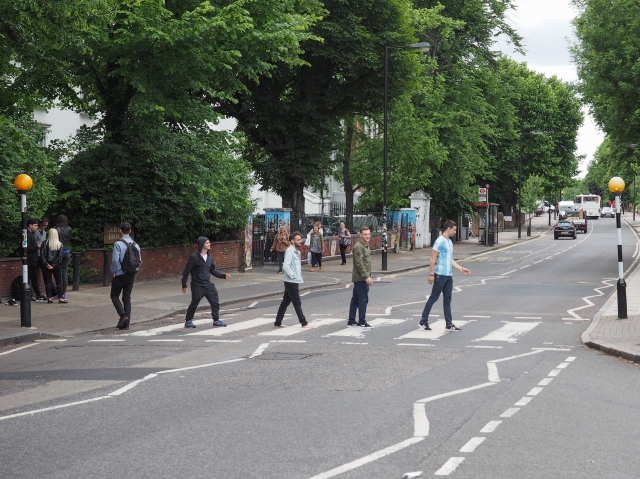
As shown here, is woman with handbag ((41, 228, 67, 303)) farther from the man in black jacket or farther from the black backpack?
the black backpack

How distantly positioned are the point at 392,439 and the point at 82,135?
20275 mm

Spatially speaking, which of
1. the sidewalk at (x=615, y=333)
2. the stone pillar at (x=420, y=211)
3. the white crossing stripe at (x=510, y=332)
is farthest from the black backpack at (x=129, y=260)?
the stone pillar at (x=420, y=211)

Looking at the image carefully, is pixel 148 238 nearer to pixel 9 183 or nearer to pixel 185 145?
pixel 185 145

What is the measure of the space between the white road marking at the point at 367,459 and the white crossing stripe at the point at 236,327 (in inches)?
342

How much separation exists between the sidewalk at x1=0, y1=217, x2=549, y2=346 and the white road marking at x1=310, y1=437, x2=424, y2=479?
30.5 feet

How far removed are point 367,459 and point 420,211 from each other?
45221mm

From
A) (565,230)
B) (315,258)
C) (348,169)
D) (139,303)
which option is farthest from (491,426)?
(565,230)

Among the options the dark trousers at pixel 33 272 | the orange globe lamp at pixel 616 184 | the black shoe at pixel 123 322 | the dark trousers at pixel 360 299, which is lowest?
the black shoe at pixel 123 322

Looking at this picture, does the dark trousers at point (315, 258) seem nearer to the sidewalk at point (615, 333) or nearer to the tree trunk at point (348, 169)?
the sidewalk at point (615, 333)

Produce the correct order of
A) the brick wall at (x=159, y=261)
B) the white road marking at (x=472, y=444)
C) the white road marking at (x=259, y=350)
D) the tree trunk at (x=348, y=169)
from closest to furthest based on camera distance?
the white road marking at (x=472, y=444)
the white road marking at (x=259, y=350)
the brick wall at (x=159, y=261)
the tree trunk at (x=348, y=169)

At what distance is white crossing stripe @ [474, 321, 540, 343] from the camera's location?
15160 millimetres

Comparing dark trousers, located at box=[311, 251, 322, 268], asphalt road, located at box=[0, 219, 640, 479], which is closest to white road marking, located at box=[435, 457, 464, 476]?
asphalt road, located at box=[0, 219, 640, 479]

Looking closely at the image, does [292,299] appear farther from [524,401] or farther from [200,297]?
[524,401]

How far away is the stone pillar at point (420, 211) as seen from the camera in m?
51.8
